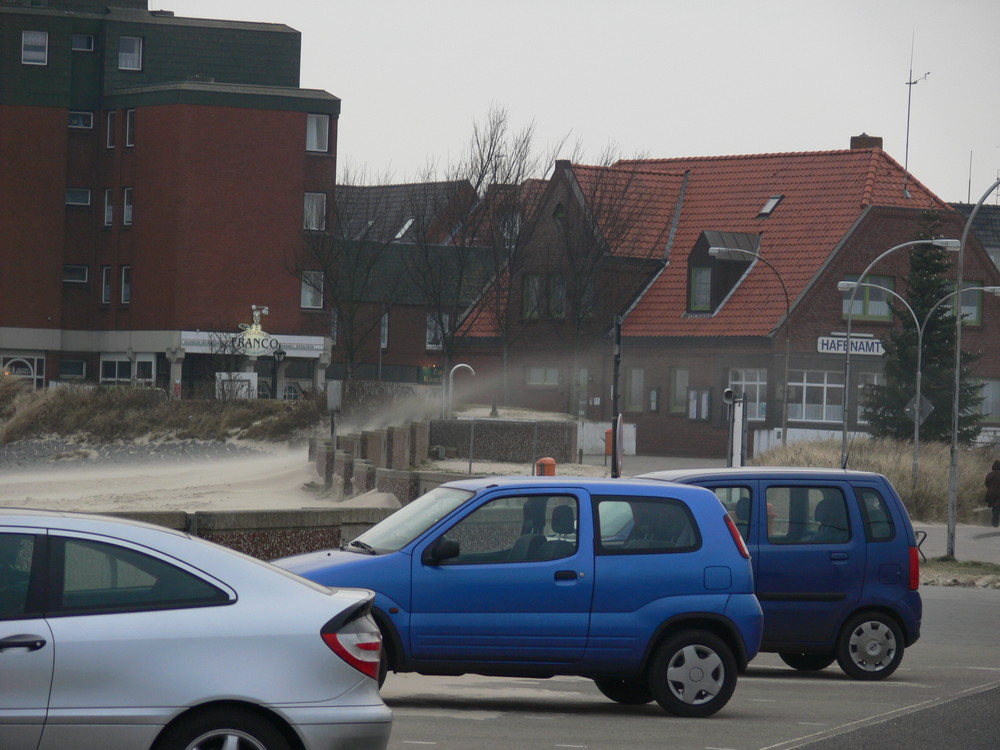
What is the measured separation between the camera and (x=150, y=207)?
61.2 metres

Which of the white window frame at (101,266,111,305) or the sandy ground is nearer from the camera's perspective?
the sandy ground

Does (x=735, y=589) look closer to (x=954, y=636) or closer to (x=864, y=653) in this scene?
(x=864, y=653)

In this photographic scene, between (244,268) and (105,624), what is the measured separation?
55.5 m

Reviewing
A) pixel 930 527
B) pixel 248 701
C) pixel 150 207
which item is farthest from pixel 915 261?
pixel 248 701

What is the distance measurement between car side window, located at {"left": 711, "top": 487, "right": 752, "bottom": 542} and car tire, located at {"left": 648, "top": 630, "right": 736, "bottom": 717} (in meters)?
2.60

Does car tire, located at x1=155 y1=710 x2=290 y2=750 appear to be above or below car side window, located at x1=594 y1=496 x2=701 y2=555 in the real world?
below

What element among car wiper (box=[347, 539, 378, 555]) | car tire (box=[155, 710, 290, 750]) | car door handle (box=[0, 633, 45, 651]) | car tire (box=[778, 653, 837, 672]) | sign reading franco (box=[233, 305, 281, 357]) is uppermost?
sign reading franco (box=[233, 305, 281, 357])

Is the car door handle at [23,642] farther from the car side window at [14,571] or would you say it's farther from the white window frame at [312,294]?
the white window frame at [312,294]

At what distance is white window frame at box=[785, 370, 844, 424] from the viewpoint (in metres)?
54.1

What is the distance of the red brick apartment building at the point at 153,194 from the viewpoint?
6031 cm

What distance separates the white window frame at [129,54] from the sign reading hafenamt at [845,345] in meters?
30.3

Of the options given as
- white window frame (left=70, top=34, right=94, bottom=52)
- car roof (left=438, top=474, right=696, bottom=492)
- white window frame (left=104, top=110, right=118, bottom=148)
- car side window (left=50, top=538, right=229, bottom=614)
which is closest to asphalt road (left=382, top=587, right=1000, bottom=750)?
car roof (left=438, top=474, right=696, bottom=492)

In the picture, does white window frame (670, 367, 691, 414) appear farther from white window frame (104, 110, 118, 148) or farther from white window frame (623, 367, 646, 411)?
white window frame (104, 110, 118, 148)

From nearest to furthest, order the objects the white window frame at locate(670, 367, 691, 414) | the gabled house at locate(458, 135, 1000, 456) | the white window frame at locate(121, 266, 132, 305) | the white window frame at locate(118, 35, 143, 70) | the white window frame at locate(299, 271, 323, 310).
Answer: the gabled house at locate(458, 135, 1000, 456) < the white window frame at locate(670, 367, 691, 414) < the white window frame at locate(299, 271, 323, 310) < the white window frame at locate(121, 266, 132, 305) < the white window frame at locate(118, 35, 143, 70)
